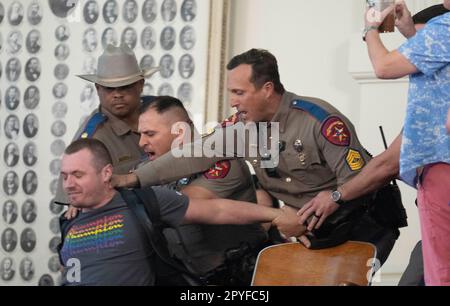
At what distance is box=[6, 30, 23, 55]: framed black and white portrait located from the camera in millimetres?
5016

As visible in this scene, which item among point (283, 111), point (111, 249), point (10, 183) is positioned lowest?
point (10, 183)

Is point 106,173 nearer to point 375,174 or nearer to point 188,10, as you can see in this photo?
point 375,174

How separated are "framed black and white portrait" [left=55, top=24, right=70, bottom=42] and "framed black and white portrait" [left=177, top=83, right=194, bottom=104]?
0.69 metres

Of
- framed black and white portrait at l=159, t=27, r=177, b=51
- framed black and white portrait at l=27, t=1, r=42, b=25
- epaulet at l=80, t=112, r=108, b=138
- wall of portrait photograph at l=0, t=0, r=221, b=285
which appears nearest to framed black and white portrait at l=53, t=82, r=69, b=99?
wall of portrait photograph at l=0, t=0, r=221, b=285

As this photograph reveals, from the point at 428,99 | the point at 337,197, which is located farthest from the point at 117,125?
the point at 428,99

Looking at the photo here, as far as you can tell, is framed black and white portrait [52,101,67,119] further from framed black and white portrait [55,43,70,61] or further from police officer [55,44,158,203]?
police officer [55,44,158,203]

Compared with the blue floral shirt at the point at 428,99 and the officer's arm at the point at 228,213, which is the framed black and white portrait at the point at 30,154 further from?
the blue floral shirt at the point at 428,99

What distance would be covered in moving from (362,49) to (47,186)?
1.75 m

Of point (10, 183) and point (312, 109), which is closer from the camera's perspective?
point (312, 109)

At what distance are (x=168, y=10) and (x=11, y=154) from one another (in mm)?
1116

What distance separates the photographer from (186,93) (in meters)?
4.65

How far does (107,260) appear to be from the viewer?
321cm
